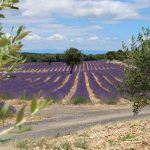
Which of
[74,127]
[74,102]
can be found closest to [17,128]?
[74,127]

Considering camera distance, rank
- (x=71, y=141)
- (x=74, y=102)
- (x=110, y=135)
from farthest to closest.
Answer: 1. (x=74, y=102)
2. (x=110, y=135)
3. (x=71, y=141)

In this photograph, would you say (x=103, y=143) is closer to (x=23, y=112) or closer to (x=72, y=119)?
(x=72, y=119)

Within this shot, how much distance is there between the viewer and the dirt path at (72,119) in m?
18.1

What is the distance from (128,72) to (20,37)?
31.9 ft

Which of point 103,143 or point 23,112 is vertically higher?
point 23,112

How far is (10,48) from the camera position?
8.98ft

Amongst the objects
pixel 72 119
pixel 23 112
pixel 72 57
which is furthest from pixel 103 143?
pixel 72 57

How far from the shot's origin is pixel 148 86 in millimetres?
Answer: 11742

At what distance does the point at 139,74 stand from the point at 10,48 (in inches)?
364

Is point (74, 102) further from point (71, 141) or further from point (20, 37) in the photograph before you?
point (20, 37)

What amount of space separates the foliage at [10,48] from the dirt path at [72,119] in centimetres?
1354

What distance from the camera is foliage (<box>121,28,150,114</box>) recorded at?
464 inches

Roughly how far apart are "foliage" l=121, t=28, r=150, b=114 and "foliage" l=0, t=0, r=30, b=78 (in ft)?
29.6

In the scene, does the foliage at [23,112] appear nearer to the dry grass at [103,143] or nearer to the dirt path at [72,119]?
the dry grass at [103,143]
